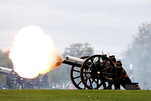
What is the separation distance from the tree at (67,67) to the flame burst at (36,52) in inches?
3500

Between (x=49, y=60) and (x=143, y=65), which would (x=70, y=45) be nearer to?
(x=143, y=65)

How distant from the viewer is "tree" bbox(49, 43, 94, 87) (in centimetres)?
11988

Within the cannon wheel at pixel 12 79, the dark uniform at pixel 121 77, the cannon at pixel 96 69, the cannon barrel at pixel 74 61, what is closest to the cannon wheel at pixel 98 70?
the cannon at pixel 96 69

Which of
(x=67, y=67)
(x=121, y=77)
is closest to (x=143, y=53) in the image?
(x=67, y=67)

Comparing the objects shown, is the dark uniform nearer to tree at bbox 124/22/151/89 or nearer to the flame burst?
the flame burst

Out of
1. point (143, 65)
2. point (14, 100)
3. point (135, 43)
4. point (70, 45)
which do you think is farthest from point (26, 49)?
point (70, 45)

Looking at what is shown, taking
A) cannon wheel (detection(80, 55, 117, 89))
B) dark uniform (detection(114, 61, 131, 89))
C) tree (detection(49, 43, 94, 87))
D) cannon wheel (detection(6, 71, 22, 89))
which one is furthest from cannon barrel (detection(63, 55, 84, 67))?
tree (detection(49, 43, 94, 87))

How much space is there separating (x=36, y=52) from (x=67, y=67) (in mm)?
98446

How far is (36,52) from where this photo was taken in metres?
29.2

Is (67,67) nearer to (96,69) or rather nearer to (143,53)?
(143,53)

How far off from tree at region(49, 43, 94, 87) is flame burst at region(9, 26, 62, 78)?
88904mm

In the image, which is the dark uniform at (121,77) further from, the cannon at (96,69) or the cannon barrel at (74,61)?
the cannon barrel at (74,61)

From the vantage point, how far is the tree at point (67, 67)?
120 m

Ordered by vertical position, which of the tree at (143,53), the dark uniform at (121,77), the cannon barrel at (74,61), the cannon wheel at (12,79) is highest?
the tree at (143,53)
